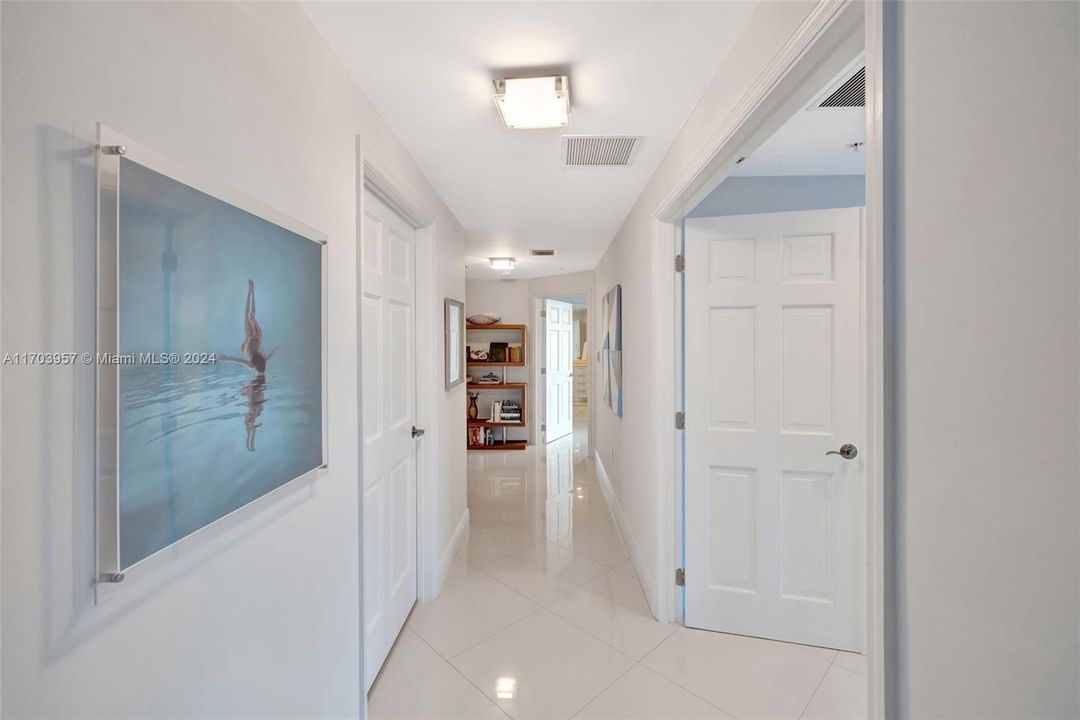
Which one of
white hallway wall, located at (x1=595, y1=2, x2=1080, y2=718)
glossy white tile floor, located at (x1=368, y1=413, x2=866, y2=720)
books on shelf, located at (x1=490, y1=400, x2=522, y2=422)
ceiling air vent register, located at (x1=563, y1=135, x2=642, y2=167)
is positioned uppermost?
ceiling air vent register, located at (x1=563, y1=135, x2=642, y2=167)

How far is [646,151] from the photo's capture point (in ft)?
7.28

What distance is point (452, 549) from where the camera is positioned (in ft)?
10.3

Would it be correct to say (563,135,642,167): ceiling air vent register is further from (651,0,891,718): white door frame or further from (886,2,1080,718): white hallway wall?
(886,2,1080,718): white hallway wall

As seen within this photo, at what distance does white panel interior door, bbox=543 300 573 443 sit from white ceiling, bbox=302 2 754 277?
418 cm

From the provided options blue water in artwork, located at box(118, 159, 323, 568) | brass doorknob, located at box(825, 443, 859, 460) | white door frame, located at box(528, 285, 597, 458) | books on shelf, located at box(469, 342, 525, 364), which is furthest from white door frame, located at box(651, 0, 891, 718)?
books on shelf, located at box(469, 342, 525, 364)

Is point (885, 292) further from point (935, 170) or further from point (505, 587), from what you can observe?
point (505, 587)

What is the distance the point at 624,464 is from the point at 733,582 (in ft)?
4.31

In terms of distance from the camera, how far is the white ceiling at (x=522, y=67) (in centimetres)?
129

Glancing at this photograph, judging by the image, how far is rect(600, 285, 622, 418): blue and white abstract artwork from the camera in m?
3.70

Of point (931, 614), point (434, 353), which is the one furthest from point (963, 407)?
point (434, 353)

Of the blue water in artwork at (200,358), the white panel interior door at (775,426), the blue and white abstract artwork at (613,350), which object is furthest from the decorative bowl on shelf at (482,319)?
the blue water in artwork at (200,358)

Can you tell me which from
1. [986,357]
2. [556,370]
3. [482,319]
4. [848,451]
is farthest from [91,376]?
[556,370]

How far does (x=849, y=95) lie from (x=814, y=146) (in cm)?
46

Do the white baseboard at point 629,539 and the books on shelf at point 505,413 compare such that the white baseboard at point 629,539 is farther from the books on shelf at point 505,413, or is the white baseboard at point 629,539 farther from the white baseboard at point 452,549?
the books on shelf at point 505,413
